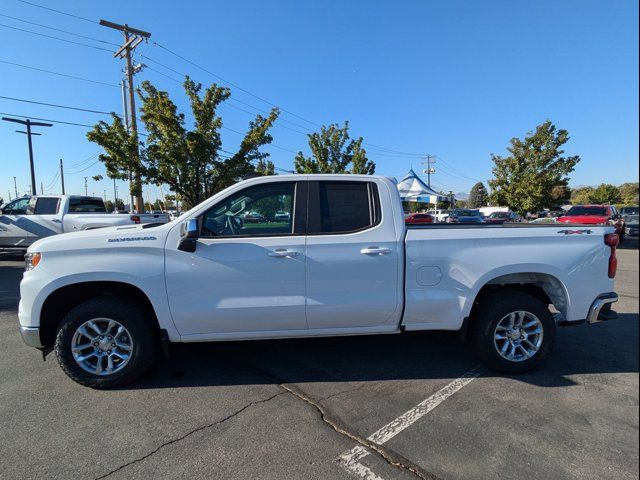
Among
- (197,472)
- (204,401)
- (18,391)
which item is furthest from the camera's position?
(18,391)

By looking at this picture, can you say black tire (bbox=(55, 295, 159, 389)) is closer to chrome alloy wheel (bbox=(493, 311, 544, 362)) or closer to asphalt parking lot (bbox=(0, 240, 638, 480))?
asphalt parking lot (bbox=(0, 240, 638, 480))

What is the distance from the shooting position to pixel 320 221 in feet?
11.9

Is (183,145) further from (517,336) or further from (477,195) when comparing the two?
(477,195)

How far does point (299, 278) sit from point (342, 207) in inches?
32.2

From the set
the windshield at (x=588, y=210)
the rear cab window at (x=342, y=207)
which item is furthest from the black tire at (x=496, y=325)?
the windshield at (x=588, y=210)

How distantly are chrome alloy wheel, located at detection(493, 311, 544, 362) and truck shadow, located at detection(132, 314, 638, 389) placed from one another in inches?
9.2

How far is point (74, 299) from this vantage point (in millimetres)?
3684

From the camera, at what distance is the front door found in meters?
3.43

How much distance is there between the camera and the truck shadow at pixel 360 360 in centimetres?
371

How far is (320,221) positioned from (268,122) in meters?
15.7

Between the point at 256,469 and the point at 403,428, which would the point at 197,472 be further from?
the point at 403,428

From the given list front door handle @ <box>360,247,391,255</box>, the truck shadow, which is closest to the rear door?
front door handle @ <box>360,247,391,255</box>

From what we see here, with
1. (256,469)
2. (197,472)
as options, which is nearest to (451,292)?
(256,469)

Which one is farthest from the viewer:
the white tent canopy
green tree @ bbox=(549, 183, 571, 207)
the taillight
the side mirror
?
green tree @ bbox=(549, 183, 571, 207)
